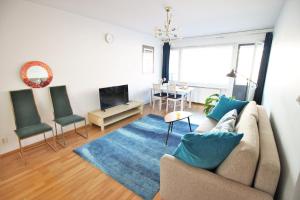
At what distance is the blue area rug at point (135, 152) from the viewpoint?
1.95 meters

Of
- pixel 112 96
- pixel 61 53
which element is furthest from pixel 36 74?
pixel 112 96

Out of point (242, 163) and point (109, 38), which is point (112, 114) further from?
point (242, 163)

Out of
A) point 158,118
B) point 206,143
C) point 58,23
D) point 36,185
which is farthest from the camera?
point 158,118

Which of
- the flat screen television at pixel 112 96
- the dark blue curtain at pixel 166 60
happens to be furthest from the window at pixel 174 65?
the flat screen television at pixel 112 96

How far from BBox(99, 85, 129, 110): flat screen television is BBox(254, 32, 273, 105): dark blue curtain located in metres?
3.75

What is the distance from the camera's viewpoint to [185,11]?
287 centimetres

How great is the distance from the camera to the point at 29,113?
2.56 metres

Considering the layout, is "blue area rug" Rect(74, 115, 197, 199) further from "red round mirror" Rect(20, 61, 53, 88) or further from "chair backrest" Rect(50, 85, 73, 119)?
"red round mirror" Rect(20, 61, 53, 88)

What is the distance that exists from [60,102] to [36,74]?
644 millimetres

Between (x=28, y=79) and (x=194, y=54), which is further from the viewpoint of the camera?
(x=194, y=54)

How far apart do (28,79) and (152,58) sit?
154 inches

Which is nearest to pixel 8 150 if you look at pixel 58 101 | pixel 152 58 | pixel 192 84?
pixel 58 101

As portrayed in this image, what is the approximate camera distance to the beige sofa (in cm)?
103

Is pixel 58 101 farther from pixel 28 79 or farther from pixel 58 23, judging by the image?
pixel 58 23
